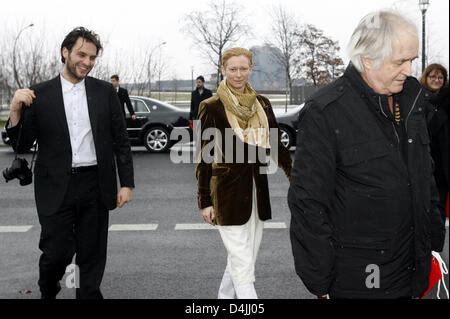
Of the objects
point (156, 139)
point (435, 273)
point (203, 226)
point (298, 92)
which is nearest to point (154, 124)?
point (156, 139)

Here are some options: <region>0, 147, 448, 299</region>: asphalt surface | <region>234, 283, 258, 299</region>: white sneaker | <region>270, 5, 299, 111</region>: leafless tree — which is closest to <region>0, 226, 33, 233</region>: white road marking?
<region>0, 147, 448, 299</region>: asphalt surface

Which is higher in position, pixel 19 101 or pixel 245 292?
pixel 19 101

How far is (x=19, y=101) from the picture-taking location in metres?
3.77

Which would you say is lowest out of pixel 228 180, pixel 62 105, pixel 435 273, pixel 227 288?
pixel 227 288

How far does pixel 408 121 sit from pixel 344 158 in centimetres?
29

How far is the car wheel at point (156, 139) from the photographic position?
15531mm

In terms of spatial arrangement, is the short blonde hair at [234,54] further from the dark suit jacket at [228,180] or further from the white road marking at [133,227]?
the white road marking at [133,227]

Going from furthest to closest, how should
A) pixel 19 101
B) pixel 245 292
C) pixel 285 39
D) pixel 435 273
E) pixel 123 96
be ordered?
pixel 285 39 → pixel 123 96 → pixel 245 292 → pixel 19 101 → pixel 435 273

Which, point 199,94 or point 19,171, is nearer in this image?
point 19,171

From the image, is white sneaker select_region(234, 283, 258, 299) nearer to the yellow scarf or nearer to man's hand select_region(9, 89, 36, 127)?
the yellow scarf

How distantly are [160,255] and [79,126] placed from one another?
7.49ft

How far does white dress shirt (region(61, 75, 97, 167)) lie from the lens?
3973mm

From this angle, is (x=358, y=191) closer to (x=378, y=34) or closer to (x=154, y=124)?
(x=378, y=34)

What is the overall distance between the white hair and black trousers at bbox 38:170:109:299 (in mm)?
2163
